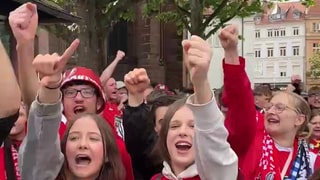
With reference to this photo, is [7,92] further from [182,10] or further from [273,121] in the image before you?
[182,10]

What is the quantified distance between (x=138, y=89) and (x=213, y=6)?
14768 mm

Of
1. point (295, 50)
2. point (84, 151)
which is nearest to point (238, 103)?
point (84, 151)

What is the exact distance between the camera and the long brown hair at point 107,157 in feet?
12.3

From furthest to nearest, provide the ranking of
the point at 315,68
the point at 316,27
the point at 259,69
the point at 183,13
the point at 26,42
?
the point at 316,27, the point at 259,69, the point at 315,68, the point at 183,13, the point at 26,42

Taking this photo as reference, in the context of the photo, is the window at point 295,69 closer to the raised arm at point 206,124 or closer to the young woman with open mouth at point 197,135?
the young woman with open mouth at point 197,135

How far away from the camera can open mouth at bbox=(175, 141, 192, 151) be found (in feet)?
11.9

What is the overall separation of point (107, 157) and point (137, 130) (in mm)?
572

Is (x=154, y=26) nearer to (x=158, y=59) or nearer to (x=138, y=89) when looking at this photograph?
(x=158, y=59)

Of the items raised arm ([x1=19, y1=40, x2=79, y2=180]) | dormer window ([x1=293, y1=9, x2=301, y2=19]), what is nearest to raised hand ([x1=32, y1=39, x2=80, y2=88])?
raised arm ([x1=19, y1=40, x2=79, y2=180])

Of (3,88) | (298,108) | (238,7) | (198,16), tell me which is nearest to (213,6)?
(238,7)

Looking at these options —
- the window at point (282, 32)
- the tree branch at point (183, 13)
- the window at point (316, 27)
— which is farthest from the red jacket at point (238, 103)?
the window at point (282, 32)

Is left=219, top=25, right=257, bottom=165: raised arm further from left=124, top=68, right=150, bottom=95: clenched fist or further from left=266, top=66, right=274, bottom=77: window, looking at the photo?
left=266, top=66, right=274, bottom=77: window

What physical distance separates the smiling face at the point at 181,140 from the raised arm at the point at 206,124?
194 mm

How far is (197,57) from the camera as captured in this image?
316cm
